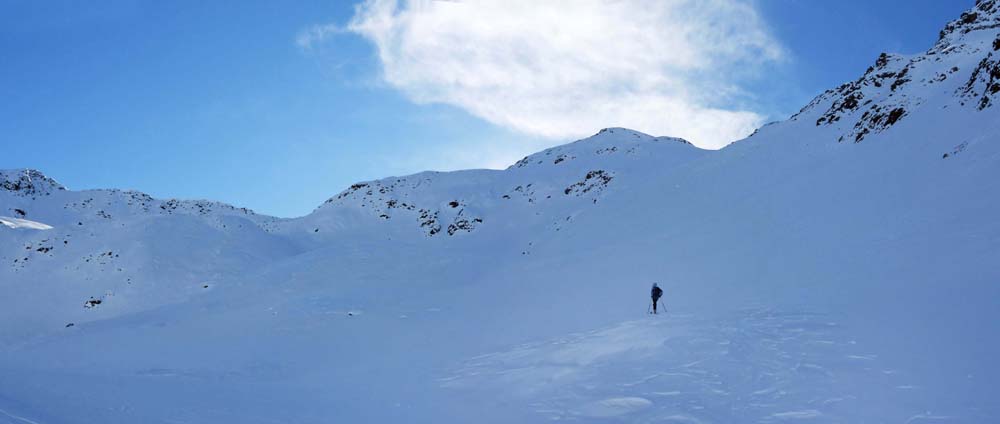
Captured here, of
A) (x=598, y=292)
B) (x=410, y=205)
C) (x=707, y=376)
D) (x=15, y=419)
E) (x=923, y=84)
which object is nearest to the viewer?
(x=15, y=419)

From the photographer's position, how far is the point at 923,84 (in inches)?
1294

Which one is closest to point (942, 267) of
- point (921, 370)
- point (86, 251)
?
point (921, 370)

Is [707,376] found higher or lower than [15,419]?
higher

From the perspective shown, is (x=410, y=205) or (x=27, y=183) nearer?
(x=410, y=205)

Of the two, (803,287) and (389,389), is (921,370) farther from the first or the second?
(389,389)

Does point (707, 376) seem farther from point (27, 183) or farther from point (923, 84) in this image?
point (27, 183)

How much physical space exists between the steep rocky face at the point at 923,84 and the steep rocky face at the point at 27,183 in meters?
88.9

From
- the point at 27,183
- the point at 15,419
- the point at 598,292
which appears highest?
the point at 27,183

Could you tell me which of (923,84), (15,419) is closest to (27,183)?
(15,419)

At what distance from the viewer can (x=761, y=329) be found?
1313 centimetres

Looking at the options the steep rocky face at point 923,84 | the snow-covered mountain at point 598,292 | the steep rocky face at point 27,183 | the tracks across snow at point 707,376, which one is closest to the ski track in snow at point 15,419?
the snow-covered mountain at point 598,292

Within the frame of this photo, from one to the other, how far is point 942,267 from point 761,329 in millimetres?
5844

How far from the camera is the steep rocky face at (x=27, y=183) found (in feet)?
220

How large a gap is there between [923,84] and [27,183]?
317ft
